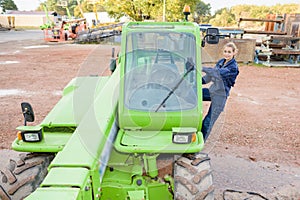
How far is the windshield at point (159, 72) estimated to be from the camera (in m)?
3.21

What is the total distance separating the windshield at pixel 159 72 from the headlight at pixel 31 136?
3.16ft

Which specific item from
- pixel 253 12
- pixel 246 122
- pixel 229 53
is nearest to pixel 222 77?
Result: pixel 229 53

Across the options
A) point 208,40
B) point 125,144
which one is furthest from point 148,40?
point 125,144

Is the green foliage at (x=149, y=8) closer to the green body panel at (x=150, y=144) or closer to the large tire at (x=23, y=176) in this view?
the green body panel at (x=150, y=144)

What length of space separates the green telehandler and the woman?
0.82 metres

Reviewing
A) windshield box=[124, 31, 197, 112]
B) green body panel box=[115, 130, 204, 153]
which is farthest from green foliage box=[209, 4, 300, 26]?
green body panel box=[115, 130, 204, 153]

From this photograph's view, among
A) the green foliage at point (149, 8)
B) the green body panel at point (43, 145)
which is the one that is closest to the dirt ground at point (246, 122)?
the green body panel at point (43, 145)

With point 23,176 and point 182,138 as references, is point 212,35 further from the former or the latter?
point 23,176

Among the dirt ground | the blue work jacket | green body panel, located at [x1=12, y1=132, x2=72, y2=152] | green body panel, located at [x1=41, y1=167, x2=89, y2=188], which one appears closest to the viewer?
green body panel, located at [x1=41, y1=167, x2=89, y2=188]

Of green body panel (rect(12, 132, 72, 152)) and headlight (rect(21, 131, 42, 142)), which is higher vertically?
headlight (rect(21, 131, 42, 142))

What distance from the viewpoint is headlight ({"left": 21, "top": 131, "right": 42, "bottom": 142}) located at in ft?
9.87

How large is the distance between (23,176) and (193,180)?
1642 millimetres

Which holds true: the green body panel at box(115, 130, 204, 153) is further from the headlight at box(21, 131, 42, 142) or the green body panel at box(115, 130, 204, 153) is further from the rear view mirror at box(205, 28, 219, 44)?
the rear view mirror at box(205, 28, 219, 44)

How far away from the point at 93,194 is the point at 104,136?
583 mm
